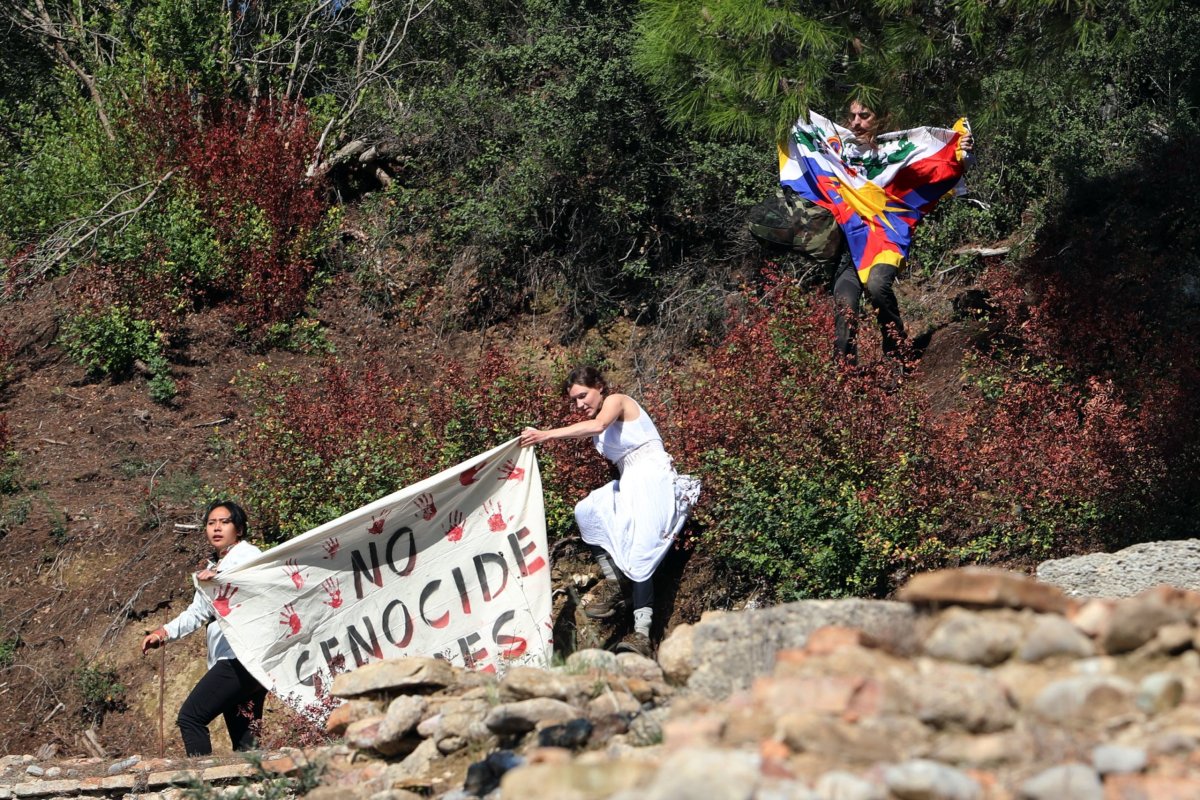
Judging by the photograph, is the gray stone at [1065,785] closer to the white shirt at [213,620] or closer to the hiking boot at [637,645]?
the hiking boot at [637,645]

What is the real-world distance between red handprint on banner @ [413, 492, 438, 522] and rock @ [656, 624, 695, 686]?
8.35ft

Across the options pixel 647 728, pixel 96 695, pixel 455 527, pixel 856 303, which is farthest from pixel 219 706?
pixel 856 303

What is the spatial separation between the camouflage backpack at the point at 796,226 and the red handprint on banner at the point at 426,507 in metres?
3.54

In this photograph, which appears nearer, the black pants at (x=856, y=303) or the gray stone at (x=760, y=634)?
the gray stone at (x=760, y=634)

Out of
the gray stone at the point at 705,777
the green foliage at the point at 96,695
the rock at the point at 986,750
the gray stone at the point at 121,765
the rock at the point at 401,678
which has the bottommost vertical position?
the green foliage at the point at 96,695

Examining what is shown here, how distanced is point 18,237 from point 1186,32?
11.0 m

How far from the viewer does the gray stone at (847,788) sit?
351cm

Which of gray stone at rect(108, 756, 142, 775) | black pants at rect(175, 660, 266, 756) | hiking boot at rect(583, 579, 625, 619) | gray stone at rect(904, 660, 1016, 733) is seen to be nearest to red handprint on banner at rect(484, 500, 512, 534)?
hiking boot at rect(583, 579, 625, 619)

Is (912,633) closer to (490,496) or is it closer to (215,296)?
(490,496)

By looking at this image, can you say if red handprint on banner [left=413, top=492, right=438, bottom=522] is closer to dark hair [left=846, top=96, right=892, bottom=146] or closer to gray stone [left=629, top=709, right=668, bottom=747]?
gray stone [left=629, top=709, right=668, bottom=747]

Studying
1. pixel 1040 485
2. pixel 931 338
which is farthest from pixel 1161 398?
pixel 931 338

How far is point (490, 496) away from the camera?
7.88 meters

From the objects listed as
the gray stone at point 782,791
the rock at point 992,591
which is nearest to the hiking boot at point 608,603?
the rock at point 992,591

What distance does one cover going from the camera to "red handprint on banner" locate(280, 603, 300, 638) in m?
7.57
